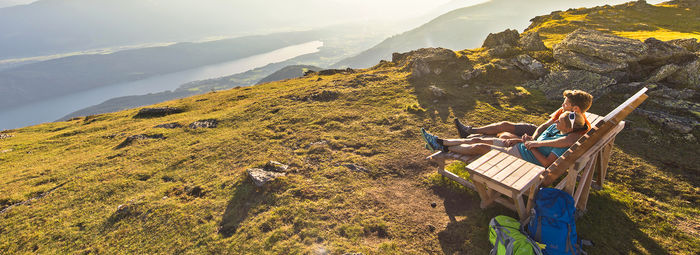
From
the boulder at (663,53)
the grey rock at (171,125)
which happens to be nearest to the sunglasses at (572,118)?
the boulder at (663,53)

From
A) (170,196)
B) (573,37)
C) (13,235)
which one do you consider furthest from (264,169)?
(573,37)

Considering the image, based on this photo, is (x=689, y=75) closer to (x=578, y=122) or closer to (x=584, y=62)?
(x=584, y=62)

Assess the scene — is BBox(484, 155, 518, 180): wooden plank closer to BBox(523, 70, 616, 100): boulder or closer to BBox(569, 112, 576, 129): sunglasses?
BBox(569, 112, 576, 129): sunglasses

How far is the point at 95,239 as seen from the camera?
8664 mm

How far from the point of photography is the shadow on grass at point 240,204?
325 inches

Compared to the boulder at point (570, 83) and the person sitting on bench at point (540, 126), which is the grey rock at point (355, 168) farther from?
the boulder at point (570, 83)

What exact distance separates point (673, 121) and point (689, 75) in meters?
5.02

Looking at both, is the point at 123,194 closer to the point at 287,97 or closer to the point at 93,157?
the point at 93,157

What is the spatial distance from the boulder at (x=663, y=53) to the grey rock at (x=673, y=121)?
5.62m

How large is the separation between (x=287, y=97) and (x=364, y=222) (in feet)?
57.3

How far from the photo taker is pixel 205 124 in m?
19.4

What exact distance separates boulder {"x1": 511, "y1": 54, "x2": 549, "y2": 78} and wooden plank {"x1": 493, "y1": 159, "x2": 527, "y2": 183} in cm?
1408

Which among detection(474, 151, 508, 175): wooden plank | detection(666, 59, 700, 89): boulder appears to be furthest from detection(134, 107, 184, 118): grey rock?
detection(666, 59, 700, 89): boulder

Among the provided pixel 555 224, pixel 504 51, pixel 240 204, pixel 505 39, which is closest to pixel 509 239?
pixel 555 224
